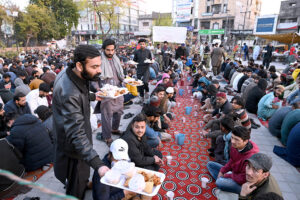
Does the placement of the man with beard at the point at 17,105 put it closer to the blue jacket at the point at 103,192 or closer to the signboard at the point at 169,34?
the blue jacket at the point at 103,192

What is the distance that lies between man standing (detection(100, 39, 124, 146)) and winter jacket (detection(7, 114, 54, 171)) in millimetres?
1050

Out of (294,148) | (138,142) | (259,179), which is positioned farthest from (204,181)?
(294,148)

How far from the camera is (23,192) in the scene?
8.94ft

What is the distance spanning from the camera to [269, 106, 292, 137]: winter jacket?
13.8ft

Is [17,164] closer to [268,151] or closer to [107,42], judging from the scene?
[107,42]

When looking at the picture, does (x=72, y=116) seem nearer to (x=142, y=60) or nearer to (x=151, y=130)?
(x=151, y=130)

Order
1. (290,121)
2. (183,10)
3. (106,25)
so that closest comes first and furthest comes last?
(290,121) → (183,10) → (106,25)

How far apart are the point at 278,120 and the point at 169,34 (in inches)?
412

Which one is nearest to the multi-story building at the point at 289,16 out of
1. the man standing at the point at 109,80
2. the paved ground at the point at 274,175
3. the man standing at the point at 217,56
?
the man standing at the point at 217,56

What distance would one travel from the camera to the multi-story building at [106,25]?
143 ft

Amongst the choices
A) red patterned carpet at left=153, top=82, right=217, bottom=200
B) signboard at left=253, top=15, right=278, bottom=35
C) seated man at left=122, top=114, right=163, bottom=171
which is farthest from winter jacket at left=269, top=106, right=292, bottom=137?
signboard at left=253, top=15, right=278, bottom=35

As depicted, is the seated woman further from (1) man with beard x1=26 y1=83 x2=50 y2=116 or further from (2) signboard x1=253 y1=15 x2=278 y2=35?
(2) signboard x1=253 y1=15 x2=278 y2=35

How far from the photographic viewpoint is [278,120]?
430 centimetres

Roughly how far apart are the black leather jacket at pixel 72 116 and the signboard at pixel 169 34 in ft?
40.5
